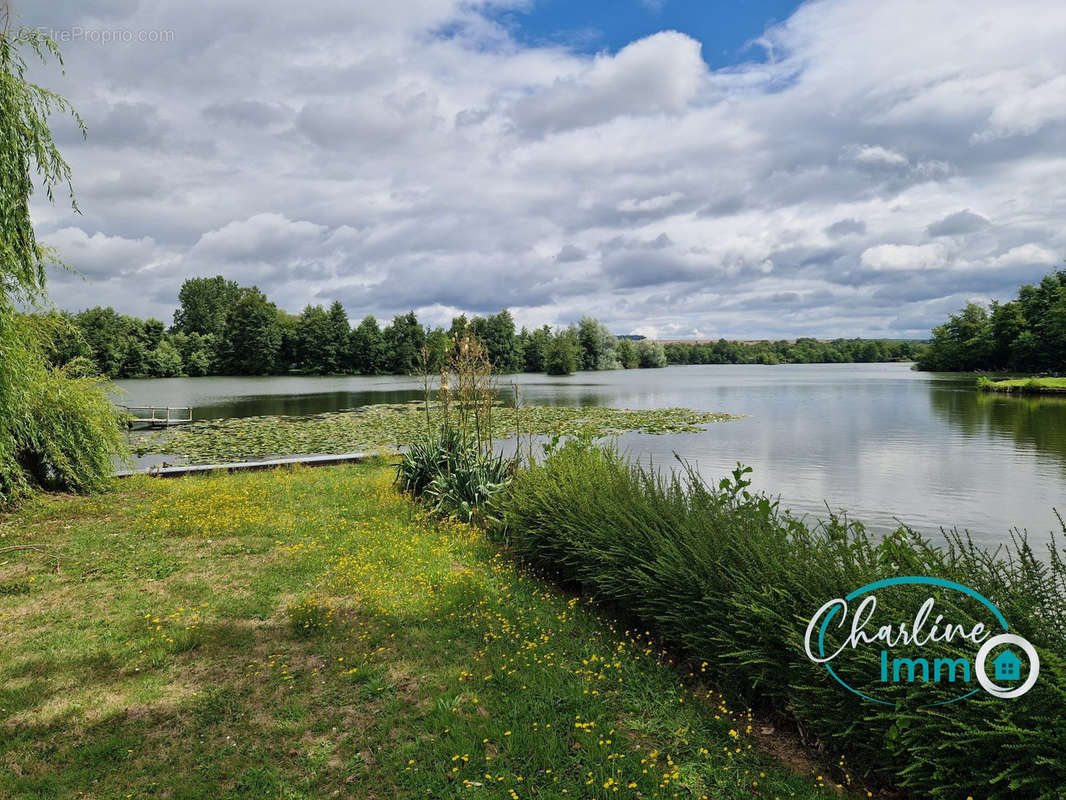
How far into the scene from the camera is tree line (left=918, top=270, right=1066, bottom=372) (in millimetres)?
56469

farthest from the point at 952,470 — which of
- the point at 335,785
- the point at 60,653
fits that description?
the point at 60,653

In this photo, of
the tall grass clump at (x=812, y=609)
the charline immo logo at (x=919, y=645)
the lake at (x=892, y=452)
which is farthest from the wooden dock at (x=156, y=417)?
the charline immo logo at (x=919, y=645)

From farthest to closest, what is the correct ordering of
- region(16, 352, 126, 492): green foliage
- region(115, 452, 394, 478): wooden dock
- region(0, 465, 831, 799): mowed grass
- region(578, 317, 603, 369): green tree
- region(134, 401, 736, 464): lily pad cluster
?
region(578, 317, 603, 369): green tree < region(134, 401, 736, 464): lily pad cluster < region(115, 452, 394, 478): wooden dock < region(16, 352, 126, 492): green foliage < region(0, 465, 831, 799): mowed grass

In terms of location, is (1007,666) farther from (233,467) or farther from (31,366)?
(233,467)

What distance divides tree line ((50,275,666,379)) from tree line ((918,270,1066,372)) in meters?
51.0

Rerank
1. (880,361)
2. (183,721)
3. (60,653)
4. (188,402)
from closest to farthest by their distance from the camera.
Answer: (183,721)
(60,653)
(188,402)
(880,361)

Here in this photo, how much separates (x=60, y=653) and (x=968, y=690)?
6488mm

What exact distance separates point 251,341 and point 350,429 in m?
56.7

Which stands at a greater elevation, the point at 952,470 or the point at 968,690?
the point at 968,690

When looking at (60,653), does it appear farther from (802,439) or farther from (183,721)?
(802,439)

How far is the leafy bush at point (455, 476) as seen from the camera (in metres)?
8.76

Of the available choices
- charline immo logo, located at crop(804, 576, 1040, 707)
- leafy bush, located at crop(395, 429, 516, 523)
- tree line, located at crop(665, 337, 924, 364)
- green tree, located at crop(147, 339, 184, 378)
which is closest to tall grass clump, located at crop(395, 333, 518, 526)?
leafy bush, located at crop(395, 429, 516, 523)

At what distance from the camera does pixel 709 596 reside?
4254mm

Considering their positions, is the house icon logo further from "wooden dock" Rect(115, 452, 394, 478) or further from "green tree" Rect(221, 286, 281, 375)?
"green tree" Rect(221, 286, 281, 375)
